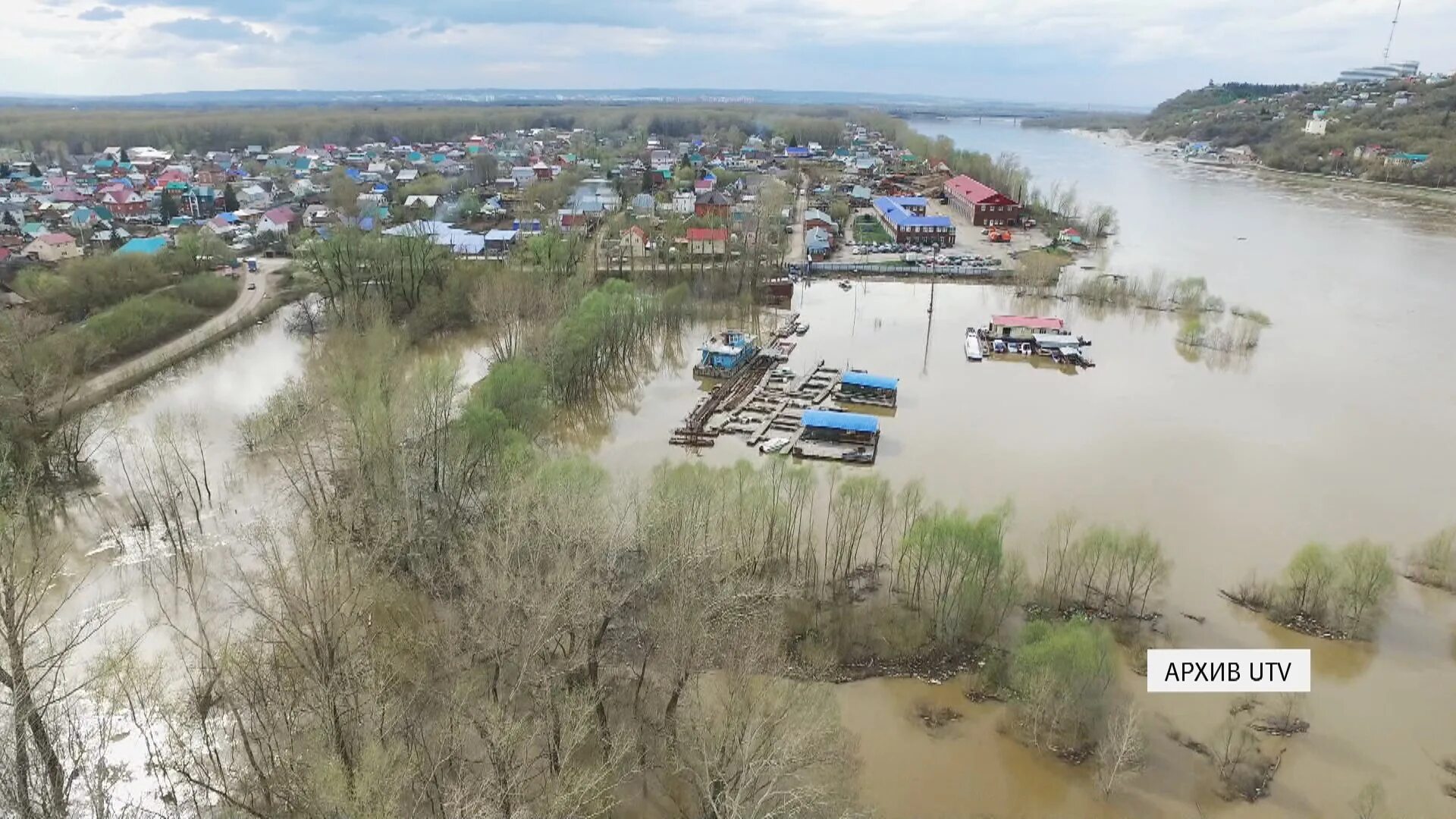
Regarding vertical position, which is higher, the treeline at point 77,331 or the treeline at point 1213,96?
the treeline at point 1213,96

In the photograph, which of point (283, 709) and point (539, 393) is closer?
point (283, 709)

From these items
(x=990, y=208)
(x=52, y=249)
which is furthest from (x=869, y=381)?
(x=52, y=249)

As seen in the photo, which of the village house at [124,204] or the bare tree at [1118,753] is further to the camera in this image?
the village house at [124,204]

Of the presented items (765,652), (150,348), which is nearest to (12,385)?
(150,348)

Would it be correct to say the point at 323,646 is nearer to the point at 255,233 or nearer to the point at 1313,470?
the point at 1313,470

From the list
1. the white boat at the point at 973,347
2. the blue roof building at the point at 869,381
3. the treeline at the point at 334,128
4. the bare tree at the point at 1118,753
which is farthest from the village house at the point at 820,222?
the treeline at the point at 334,128

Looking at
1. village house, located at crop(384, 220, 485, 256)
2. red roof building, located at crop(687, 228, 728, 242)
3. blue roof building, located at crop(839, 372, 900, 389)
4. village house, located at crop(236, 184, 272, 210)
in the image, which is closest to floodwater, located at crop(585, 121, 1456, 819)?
blue roof building, located at crop(839, 372, 900, 389)

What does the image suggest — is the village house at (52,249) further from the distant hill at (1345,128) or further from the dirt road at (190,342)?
the distant hill at (1345,128)

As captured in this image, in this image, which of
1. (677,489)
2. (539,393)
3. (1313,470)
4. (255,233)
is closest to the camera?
(677,489)

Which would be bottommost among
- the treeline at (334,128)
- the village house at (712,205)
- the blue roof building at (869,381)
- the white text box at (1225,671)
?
the white text box at (1225,671)
